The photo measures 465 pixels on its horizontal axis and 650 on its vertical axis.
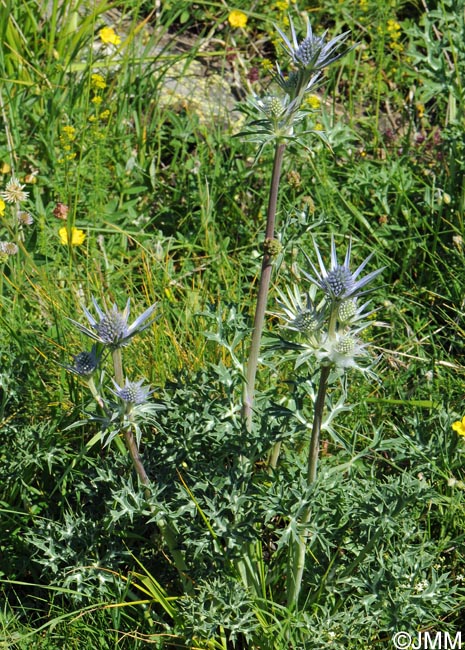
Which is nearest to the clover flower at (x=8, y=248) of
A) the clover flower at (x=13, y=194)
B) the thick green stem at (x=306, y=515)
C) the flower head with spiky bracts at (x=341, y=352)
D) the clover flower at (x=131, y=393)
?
the clover flower at (x=13, y=194)

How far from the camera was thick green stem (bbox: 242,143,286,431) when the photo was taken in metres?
1.94

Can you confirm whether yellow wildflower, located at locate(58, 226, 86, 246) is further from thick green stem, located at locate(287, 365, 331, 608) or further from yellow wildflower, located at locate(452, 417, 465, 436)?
yellow wildflower, located at locate(452, 417, 465, 436)

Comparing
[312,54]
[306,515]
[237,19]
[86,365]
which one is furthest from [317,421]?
[237,19]

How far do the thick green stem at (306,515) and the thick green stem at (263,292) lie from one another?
0.67ft

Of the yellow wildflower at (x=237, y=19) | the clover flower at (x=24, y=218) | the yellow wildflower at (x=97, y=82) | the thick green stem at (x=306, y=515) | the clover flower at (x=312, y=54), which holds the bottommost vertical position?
the thick green stem at (x=306, y=515)

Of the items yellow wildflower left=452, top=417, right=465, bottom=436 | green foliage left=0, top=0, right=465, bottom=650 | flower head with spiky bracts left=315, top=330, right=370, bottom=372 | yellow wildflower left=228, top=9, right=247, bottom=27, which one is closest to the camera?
flower head with spiky bracts left=315, top=330, right=370, bottom=372

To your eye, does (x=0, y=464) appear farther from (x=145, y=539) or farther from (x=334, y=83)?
(x=334, y=83)

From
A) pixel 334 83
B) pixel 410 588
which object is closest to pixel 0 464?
pixel 410 588

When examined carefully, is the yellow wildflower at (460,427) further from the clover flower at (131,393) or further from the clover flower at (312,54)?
the clover flower at (312,54)

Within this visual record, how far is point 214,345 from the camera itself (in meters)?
2.93

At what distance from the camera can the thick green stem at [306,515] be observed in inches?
74.1

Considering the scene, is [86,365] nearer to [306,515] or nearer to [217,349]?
[306,515]

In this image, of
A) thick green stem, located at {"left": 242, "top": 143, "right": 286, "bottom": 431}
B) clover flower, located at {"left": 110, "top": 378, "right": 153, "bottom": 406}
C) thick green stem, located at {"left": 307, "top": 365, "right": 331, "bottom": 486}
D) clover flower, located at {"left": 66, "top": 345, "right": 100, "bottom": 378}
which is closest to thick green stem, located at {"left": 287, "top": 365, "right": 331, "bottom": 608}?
thick green stem, located at {"left": 307, "top": 365, "right": 331, "bottom": 486}

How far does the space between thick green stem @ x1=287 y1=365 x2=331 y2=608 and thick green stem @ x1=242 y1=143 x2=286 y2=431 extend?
0.67ft
